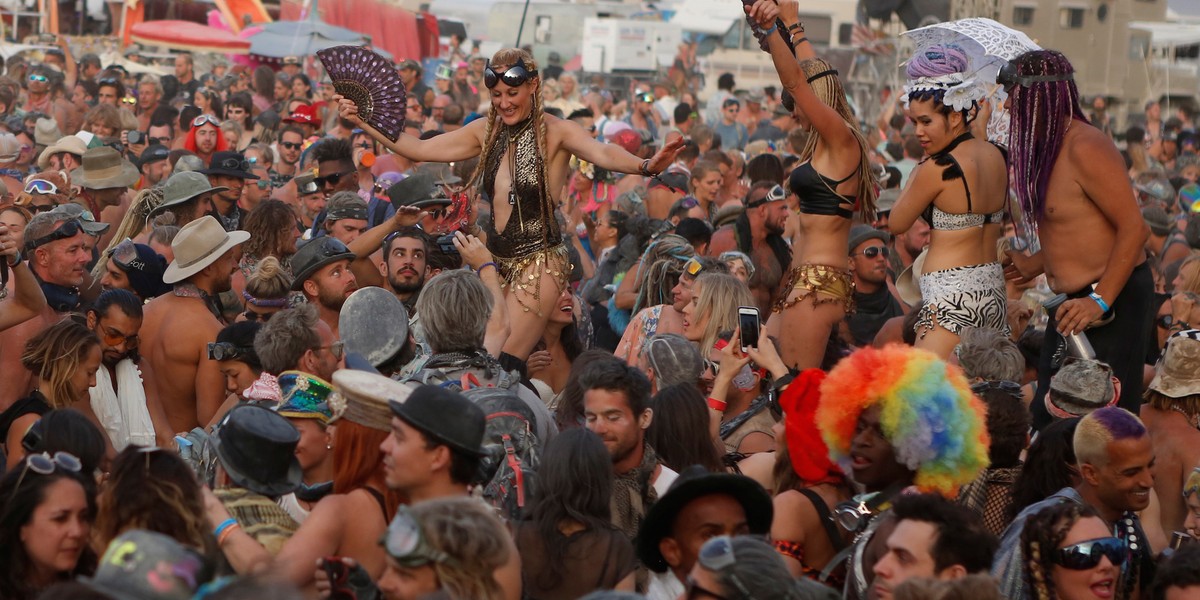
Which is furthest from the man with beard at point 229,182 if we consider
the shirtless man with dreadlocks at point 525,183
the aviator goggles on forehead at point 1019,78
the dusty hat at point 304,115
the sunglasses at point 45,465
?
the sunglasses at point 45,465

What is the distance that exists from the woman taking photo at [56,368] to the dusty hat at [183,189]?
3.00 metres

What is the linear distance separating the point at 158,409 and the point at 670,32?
22770 millimetres

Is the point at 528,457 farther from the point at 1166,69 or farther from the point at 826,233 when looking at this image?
the point at 1166,69

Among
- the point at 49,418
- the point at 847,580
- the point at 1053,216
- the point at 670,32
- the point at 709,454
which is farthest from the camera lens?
the point at 670,32

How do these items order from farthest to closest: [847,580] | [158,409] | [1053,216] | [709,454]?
1. [158,409]
2. [1053,216]
3. [709,454]
4. [847,580]

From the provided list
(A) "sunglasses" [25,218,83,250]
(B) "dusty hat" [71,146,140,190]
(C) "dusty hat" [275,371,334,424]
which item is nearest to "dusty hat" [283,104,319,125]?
(B) "dusty hat" [71,146,140,190]

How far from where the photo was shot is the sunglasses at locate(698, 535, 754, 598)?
3.12 meters

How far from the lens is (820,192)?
20.8 feet

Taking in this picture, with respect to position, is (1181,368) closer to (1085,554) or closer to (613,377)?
(1085,554)

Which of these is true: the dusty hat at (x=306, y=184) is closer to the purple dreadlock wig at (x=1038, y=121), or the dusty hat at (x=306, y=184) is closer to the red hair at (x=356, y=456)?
the purple dreadlock wig at (x=1038, y=121)

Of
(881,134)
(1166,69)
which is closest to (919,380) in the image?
(881,134)

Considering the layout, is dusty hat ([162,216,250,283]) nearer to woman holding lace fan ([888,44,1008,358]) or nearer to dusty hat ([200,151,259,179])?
dusty hat ([200,151,259,179])

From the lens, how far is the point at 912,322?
657 cm

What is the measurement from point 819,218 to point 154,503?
3.60m
